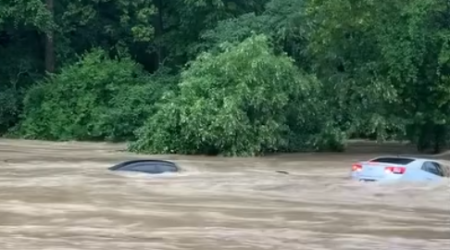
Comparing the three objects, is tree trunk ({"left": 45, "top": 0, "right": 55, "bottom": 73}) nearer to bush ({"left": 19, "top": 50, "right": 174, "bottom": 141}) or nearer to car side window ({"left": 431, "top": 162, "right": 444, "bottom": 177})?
bush ({"left": 19, "top": 50, "right": 174, "bottom": 141})

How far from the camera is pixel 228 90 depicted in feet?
126

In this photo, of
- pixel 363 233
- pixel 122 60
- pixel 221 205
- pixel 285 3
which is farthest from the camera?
pixel 122 60

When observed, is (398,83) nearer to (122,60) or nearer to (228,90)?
(228,90)

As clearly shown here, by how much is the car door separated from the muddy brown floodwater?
0.42m

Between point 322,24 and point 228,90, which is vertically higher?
point 322,24

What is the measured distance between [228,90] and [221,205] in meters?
16.3

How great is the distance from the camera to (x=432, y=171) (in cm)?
2700

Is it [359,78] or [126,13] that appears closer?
[359,78]

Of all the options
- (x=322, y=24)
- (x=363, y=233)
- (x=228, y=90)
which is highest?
(x=322, y=24)

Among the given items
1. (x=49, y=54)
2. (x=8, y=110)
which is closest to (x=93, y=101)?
(x=8, y=110)

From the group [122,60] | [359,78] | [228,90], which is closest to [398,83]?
[359,78]

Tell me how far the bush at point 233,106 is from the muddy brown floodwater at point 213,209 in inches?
152

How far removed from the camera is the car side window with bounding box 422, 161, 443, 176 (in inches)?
1052

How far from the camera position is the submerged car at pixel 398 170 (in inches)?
1022
